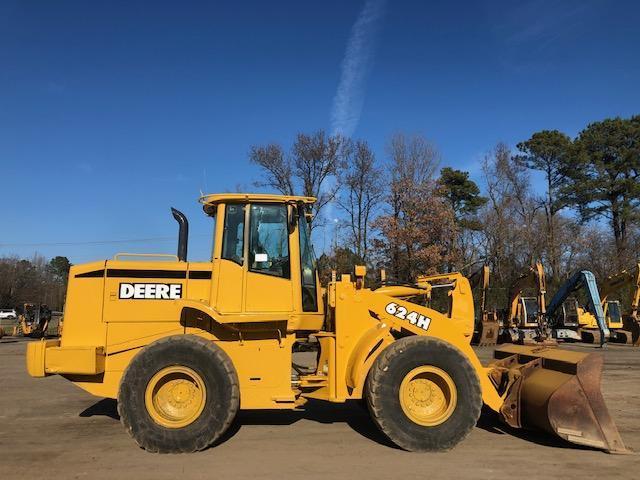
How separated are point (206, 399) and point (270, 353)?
94cm

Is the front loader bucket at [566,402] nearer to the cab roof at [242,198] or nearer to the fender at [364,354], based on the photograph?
the fender at [364,354]

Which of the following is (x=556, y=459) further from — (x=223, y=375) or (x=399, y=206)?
(x=399, y=206)

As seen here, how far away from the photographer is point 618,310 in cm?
2630

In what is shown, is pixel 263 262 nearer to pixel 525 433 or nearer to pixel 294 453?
pixel 294 453

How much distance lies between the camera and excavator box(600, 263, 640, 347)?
23234 millimetres

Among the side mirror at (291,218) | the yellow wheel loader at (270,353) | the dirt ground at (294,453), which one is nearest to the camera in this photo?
the dirt ground at (294,453)

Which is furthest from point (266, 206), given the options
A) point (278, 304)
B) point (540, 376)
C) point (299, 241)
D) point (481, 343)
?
point (481, 343)

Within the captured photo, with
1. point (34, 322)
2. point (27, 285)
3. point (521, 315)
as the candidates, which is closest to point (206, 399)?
point (521, 315)

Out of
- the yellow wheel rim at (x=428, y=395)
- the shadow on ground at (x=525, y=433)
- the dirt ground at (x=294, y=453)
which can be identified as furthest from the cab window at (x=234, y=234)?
the shadow on ground at (x=525, y=433)

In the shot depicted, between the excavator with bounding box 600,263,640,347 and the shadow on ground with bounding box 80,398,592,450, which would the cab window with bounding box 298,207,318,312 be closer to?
the shadow on ground with bounding box 80,398,592,450

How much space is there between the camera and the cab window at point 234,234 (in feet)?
21.5

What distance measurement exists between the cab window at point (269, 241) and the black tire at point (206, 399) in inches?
47.4

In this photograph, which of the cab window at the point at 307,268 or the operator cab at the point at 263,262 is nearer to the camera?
the operator cab at the point at 263,262

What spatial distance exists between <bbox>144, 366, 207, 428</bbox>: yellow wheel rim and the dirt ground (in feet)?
1.34
